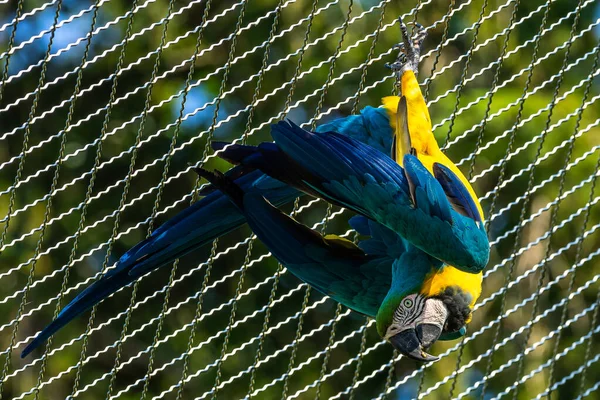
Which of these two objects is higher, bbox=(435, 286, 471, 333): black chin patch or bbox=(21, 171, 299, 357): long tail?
bbox=(21, 171, 299, 357): long tail

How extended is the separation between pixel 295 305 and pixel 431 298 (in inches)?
50.7

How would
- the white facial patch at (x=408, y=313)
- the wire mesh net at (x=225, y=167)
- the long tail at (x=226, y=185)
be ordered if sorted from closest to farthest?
1. the long tail at (x=226, y=185)
2. the white facial patch at (x=408, y=313)
3. the wire mesh net at (x=225, y=167)

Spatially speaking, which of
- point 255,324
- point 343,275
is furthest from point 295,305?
point 343,275

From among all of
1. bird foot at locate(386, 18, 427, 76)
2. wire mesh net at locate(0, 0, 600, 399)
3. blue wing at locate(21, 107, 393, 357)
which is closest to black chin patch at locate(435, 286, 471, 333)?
blue wing at locate(21, 107, 393, 357)

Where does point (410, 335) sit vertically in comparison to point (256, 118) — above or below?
below

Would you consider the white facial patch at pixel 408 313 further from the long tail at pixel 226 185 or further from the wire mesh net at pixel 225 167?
the wire mesh net at pixel 225 167

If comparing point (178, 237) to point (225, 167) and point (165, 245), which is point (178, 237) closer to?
point (165, 245)

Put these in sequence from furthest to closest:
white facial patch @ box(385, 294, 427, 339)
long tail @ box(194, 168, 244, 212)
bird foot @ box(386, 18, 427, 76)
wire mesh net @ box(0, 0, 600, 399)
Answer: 1. wire mesh net @ box(0, 0, 600, 399)
2. bird foot @ box(386, 18, 427, 76)
3. white facial patch @ box(385, 294, 427, 339)
4. long tail @ box(194, 168, 244, 212)

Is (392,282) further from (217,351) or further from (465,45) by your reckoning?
(465,45)

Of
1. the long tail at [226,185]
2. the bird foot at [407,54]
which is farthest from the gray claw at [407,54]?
the long tail at [226,185]

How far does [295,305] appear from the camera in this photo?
308cm

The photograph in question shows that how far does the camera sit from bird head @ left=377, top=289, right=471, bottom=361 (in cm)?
181

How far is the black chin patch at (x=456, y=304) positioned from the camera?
1.85 metres

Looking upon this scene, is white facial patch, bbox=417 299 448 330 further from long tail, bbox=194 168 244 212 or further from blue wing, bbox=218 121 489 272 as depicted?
long tail, bbox=194 168 244 212
